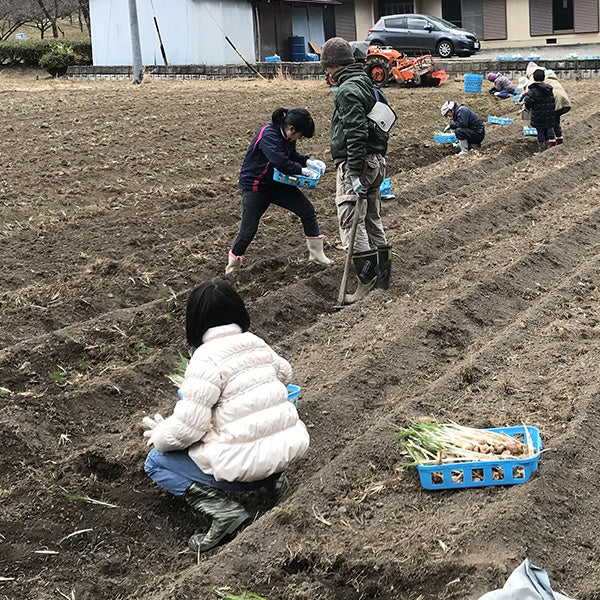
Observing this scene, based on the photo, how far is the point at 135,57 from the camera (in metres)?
21.0

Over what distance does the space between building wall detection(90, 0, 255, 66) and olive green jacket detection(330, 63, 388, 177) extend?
20.4 metres

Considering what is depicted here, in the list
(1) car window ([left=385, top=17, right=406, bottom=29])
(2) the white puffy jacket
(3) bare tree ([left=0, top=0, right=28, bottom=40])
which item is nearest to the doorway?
(1) car window ([left=385, top=17, right=406, bottom=29])

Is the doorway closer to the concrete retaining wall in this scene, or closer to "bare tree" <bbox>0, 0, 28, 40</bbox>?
the concrete retaining wall

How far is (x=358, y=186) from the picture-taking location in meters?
6.78

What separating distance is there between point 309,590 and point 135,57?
19.1m

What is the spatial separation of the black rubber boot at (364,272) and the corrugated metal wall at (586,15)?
88.5 feet

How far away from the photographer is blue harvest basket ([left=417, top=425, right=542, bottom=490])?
408cm

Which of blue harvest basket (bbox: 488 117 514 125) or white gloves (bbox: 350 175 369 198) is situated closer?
white gloves (bbox: 350 175 369 198)

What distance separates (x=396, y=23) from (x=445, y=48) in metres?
1.81

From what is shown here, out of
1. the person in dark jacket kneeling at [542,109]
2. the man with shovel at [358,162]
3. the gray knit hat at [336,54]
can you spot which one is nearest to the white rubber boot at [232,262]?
the man with shovel at [358,162]

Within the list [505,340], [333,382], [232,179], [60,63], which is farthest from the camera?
[60,63]

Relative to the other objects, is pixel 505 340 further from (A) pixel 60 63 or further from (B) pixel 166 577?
(A) pixel 60 63

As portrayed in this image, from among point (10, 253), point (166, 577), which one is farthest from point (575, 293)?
point (10, 253)

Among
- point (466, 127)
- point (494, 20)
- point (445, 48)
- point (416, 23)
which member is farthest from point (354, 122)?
point (494, 20)
